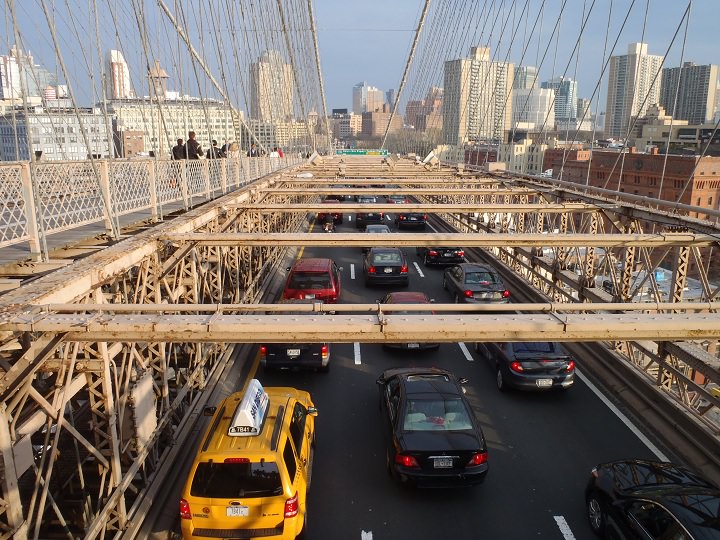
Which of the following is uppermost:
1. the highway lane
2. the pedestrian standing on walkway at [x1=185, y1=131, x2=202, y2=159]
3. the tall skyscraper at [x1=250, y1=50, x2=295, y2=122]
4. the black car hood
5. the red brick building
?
the tall skyscraper at [x1=250, y1=50, x2=295, y2=122]

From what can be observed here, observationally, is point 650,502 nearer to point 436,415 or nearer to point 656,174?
point 436,415

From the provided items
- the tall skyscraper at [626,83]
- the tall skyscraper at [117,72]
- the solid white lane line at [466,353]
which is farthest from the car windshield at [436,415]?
the tall skyscraper at [626,83]

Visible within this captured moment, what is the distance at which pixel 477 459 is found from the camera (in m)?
8.66

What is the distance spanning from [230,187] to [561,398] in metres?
14.3

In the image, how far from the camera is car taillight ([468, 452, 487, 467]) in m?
8.65

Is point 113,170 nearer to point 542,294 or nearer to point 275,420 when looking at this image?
point 275,420

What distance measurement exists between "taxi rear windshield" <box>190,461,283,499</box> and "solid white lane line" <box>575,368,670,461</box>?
6.64 m

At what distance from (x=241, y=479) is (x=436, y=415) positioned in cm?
354

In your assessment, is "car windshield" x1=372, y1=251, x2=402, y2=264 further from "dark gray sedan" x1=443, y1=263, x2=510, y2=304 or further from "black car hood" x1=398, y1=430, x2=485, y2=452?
"black car hood" x1=398, y1=430, x2=485, y2=452

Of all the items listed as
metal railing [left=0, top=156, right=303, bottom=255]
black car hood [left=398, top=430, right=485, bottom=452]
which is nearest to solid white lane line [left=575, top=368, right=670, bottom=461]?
black car hood [left=398, top=430, right=485, bottom=452]

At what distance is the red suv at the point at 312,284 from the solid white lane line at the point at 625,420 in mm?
7148

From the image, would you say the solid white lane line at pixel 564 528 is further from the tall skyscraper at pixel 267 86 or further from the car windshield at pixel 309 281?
the tall skyscraper at pixel 267 86

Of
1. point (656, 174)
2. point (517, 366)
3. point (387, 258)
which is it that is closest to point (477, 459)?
point (517, 366)

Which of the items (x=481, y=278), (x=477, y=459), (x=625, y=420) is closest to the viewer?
(x=477, y=459)
